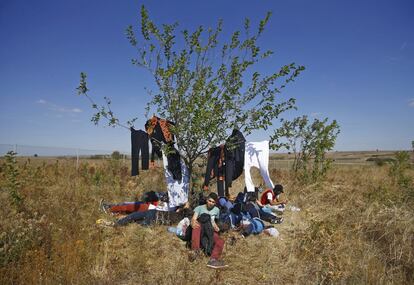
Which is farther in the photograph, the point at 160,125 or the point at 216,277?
the point at 160,125

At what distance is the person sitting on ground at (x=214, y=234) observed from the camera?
463 centimetres

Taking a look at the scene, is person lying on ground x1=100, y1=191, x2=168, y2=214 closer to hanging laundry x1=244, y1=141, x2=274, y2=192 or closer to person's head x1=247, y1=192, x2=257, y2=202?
person's head x1=247, y1=192, x2=257, y2=202

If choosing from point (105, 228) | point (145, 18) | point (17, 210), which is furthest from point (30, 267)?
point (145, 18)

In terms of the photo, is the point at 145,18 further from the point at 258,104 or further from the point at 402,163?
the point at 402,163

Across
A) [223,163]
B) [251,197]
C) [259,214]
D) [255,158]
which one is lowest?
[259,214]

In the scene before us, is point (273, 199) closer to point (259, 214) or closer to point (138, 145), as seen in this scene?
point (259, 214)

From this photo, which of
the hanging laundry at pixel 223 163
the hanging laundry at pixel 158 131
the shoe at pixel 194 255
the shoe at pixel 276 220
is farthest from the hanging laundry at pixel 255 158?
the shoe at pixel 194 255

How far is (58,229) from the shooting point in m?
4.93

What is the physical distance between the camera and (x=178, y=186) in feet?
22.0

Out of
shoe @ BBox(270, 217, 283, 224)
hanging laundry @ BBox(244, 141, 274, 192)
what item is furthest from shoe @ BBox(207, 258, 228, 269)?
hanging laundry @ BBox(244, 141, 274, 192)

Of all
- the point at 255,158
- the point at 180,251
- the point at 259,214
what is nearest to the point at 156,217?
the point at 180,251

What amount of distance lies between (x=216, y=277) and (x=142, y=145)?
10.9 ft

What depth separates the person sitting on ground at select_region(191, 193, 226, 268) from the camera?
182 inches

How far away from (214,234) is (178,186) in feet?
6.14
